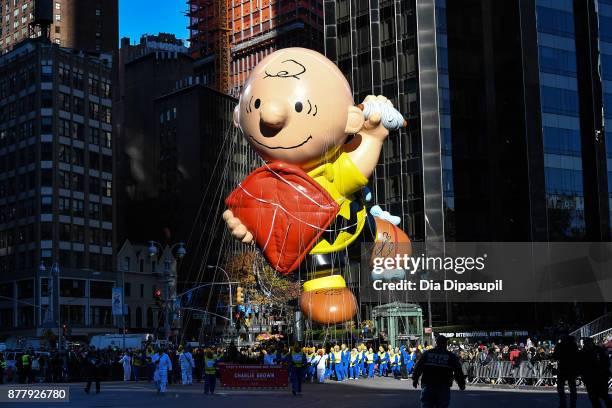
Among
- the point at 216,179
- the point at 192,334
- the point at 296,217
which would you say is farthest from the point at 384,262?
the point at 216,179

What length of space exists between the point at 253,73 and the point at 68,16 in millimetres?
101546

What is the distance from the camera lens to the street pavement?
1994 cm

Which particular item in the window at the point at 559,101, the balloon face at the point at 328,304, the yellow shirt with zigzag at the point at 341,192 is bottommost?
the balloon face at the point at 328,304

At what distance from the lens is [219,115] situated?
114938 mm

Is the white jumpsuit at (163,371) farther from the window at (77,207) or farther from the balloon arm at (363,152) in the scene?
the window at (77,207)

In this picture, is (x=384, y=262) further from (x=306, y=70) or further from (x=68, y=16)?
(x=68, y=16)

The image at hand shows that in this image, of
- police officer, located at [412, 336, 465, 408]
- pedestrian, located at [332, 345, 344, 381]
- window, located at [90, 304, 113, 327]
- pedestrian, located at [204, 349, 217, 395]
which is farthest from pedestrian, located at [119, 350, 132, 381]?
window, located at [90, 304, 113, 327]

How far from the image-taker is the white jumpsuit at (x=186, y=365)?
2906 cm

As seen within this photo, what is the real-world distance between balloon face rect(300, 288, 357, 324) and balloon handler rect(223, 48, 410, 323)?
1.33 meters

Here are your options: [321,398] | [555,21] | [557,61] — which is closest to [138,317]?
[557,61]

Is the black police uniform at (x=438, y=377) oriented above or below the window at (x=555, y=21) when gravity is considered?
below

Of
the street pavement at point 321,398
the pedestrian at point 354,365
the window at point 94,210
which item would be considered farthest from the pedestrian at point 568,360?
the window at point 94,210

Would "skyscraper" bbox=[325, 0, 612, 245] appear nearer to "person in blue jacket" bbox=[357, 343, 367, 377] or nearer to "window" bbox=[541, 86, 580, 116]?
"window" bbox=[541, 86, 580, 116]

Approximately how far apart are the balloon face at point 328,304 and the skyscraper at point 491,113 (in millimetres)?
36483
